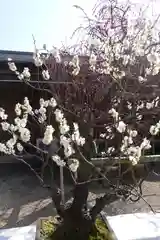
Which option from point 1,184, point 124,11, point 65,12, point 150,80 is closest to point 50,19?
point 65,12

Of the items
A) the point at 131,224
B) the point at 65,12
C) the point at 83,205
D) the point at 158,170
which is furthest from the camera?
the point at 158,170

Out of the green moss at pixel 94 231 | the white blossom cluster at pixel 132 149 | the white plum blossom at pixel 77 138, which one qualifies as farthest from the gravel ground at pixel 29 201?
the white plum blossom at pixel 77 138

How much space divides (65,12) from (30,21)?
0.66m

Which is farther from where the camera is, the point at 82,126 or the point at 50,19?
the point at 50,19

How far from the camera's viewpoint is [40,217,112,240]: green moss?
210 centimetres

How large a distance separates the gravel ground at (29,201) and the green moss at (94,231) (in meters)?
0.87

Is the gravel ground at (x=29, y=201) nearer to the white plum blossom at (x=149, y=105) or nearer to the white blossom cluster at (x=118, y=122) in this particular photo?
the white plum blossom at (x=149, y=105)

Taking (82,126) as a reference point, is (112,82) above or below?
above

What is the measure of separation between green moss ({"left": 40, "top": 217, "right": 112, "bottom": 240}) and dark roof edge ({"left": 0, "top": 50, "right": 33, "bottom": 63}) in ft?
9.65

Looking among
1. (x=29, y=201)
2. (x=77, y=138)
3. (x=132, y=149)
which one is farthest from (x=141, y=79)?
(x=29, y=201)

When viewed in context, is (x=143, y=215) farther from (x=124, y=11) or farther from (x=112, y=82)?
(x=124, y=11)

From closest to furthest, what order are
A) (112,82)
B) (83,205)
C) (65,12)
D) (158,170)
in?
(112,82), (83,205), (65,12), (158,170)

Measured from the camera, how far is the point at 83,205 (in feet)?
7.04

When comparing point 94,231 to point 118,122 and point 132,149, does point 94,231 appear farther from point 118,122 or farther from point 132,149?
point 118,122
